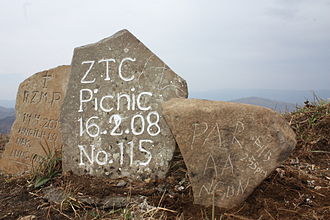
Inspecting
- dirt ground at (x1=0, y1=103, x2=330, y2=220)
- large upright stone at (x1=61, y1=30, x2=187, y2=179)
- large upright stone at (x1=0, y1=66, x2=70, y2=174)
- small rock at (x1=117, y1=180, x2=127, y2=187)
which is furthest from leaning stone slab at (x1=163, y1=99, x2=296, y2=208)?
large upright stone at (x1=0, y1=66, x2=70, y2=174)

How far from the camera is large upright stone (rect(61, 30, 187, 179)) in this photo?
3115 mm

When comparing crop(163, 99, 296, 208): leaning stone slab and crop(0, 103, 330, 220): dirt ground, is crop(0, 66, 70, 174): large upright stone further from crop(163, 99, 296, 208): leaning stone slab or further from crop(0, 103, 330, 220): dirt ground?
crop(163, 99, 296, 208): leaning stone slab

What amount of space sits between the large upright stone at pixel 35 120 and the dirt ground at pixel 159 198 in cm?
74

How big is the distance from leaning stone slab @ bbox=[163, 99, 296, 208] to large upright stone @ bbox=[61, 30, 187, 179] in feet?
1.31

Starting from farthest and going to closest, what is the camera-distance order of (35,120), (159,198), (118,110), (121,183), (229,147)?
(35,120), (118,110), (121,183), (159,198), (229,147)

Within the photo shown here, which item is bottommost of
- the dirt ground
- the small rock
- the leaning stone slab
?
the dirt ground

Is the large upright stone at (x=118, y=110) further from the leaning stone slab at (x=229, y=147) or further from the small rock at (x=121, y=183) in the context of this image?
the leaning stone slab at (x=229, y=147)

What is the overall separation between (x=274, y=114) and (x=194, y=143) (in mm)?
644

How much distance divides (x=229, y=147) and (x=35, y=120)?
8.89 ft

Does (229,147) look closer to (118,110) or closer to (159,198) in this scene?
(159,198)

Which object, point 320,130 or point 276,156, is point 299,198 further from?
point 320,130

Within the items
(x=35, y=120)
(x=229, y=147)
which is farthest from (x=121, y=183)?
(x=35, y=120)

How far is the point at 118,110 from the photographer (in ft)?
10.6

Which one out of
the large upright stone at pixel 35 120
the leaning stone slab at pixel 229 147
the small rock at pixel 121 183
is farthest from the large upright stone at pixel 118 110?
the large upright stone at pixel 35 120
